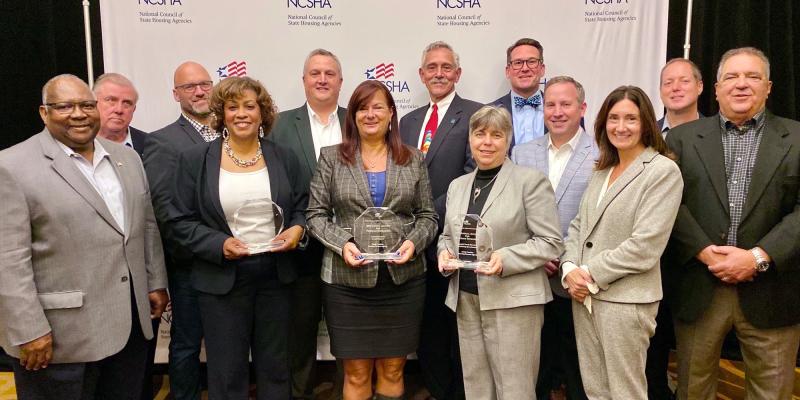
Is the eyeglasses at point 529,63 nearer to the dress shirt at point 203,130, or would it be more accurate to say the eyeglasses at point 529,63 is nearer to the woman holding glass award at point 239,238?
the woman holding glass award at point 239,238

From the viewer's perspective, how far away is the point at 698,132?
2.45 meters

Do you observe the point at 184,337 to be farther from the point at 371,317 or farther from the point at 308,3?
the point at 308,3

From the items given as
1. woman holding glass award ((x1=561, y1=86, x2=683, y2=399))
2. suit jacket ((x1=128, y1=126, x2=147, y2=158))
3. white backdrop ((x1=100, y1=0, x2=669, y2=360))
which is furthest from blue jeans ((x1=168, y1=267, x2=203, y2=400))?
woman holding glass award ((x1=561, y1=86, x2=683, y2=399))

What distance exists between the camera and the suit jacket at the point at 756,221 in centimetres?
227

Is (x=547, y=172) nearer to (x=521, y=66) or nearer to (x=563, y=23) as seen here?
(x=521, y=66)

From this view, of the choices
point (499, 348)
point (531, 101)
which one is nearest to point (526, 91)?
point (531, 101)

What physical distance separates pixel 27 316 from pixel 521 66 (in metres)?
2.86

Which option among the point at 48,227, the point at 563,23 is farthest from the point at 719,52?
the point at 48,227

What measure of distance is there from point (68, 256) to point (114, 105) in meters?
1.44

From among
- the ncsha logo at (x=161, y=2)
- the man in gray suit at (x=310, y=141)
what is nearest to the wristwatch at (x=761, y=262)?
the man in gray suit at (x=310, y=141)

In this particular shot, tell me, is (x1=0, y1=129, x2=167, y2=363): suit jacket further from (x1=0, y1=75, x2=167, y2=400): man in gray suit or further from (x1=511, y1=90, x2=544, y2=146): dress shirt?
(x1=511, y1=90, x2=544, y2=146): dress shirt

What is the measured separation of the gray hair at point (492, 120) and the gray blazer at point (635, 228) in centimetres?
52

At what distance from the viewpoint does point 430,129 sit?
324cm

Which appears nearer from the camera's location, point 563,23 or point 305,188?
point 305,188
